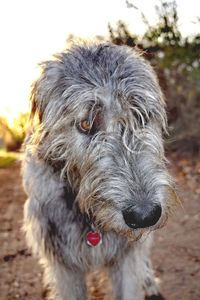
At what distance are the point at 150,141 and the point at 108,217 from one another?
1.94 ft

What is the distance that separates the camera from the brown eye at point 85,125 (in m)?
3.29

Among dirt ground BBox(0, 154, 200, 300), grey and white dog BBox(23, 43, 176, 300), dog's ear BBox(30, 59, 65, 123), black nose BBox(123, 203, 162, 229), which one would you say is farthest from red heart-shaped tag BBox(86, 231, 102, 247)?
dog's ear BBox(30, 59, 65, 123)

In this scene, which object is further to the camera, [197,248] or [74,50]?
[197,248]

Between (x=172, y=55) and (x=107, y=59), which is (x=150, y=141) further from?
(x=172, y=55)

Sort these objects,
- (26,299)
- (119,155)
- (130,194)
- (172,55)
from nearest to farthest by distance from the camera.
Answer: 1. (130,194)
2. (119,155)
3. (26,299)
4. (172,55)

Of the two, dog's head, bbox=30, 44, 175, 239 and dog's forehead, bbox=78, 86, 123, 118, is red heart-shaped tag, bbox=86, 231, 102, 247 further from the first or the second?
dog's forehead, bbox=78, 86, 123, 118

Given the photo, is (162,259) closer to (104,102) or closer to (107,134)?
(107,134)

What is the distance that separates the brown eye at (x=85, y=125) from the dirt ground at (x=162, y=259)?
0.94m

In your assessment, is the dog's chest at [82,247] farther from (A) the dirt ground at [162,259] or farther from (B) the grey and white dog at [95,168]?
(A) the dirt ground at [162,259]

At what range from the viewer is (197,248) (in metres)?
5.17

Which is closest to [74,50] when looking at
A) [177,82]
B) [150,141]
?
[150,141]

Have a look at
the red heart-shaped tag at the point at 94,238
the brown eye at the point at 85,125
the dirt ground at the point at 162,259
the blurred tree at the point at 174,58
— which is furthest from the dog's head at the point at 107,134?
the blurred tree at the point at 174,58

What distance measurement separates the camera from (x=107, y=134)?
129 inches

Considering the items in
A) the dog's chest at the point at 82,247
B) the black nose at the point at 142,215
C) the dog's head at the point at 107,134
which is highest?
the dog's head at the point at 107,134
